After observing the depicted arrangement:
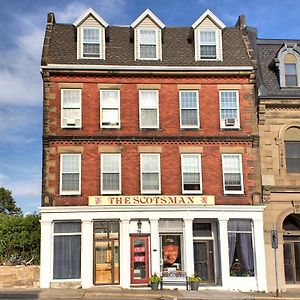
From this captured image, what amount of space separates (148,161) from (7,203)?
42085 millimetres

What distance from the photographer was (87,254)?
23484 mm

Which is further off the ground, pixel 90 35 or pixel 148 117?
pixel 90 35

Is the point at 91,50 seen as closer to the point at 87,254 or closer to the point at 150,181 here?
the point at 150,181

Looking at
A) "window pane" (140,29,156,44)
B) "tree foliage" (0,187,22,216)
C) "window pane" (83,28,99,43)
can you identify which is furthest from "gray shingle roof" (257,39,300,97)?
"tree foliage" (0,187,22,216)

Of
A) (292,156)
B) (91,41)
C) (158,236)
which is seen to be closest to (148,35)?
(91,41)

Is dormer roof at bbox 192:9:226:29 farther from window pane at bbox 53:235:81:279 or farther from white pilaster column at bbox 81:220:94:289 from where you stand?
window pane at bbox 53:235:81:279

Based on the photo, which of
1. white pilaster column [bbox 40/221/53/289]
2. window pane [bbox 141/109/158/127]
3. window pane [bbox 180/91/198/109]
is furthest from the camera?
window pane [bbox 180/91/198/109]

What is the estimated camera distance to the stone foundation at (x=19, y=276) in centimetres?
2361

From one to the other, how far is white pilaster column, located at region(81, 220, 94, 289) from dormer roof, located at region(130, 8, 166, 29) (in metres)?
10.8

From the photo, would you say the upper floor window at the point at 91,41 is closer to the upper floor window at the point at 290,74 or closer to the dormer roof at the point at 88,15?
the dormer roof at the point at 88,15

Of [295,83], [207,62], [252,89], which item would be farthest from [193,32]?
[295,83]

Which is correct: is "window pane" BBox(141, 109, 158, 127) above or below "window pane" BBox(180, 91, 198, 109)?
below

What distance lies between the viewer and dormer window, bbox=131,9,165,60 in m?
26.1

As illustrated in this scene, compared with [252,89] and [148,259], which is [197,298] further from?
[252,89]
